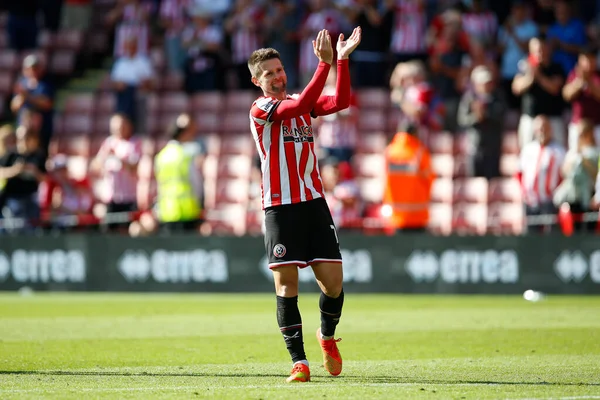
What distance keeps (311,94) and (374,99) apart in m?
12.9

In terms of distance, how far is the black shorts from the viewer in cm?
752

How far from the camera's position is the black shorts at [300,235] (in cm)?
752

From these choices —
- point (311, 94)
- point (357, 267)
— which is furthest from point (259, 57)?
point (357, 267)

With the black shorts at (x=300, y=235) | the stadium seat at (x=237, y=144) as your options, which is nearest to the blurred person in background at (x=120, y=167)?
the stadium seat at (x=237, y=144)

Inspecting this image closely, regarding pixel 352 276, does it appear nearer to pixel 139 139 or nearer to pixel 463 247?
pixel 463 247

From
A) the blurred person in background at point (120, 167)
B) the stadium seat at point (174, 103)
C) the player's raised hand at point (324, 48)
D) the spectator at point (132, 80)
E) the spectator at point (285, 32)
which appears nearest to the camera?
the player's raised hand at point (324, 48)

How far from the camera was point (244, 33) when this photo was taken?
20.5 meters

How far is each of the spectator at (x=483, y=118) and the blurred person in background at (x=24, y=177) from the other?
6.25 meters

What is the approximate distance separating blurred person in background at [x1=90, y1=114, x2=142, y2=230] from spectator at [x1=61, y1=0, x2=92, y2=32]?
7.19 meters

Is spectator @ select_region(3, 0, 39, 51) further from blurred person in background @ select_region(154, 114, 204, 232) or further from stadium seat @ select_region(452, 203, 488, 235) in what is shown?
stadium seat @ select_region(452, 203, 488, 235)

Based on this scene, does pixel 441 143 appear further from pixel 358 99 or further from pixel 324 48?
pixel 324 48

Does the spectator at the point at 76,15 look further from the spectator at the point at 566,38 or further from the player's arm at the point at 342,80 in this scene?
the player's arm at the point at 342,80

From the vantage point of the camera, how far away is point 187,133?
15867mm

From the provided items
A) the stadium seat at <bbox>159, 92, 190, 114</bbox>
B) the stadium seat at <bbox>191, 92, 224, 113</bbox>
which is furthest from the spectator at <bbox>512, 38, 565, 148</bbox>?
the stadium seat at <bbox>159, 92, 190, 114</bbox>
